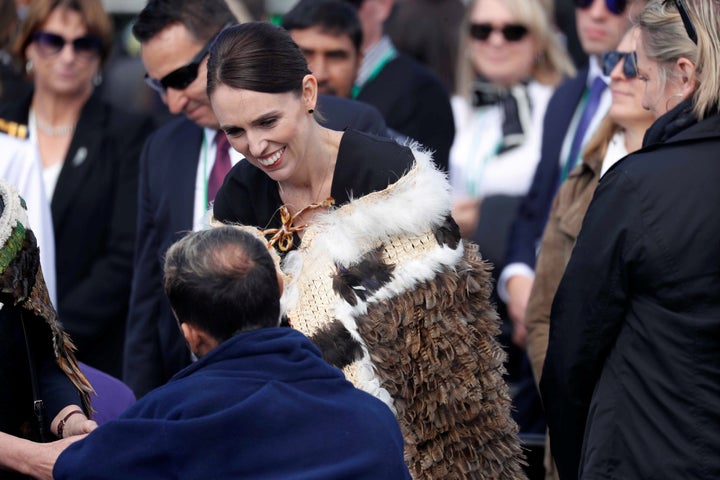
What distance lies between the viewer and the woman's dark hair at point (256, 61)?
138 inches

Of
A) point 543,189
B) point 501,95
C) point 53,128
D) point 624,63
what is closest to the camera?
point 624,63

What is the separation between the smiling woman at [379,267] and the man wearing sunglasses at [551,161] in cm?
176

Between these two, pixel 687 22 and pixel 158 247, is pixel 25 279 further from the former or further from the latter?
pixel 687 22

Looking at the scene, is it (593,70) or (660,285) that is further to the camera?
(593,70)

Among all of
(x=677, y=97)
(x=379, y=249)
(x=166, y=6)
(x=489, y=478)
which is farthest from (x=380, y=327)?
(x=166, y=6)

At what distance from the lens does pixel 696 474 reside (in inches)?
136

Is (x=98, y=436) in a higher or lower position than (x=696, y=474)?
higher

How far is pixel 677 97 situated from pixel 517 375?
3063 mm

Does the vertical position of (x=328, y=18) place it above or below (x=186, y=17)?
below

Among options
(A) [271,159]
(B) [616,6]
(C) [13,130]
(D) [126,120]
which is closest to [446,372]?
(A) [271,159]

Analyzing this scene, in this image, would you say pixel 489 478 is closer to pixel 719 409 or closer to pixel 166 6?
pixel 719 409

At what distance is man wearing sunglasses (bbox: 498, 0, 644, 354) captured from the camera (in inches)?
212

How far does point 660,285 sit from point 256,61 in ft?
4.28

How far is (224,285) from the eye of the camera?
2.67 m
